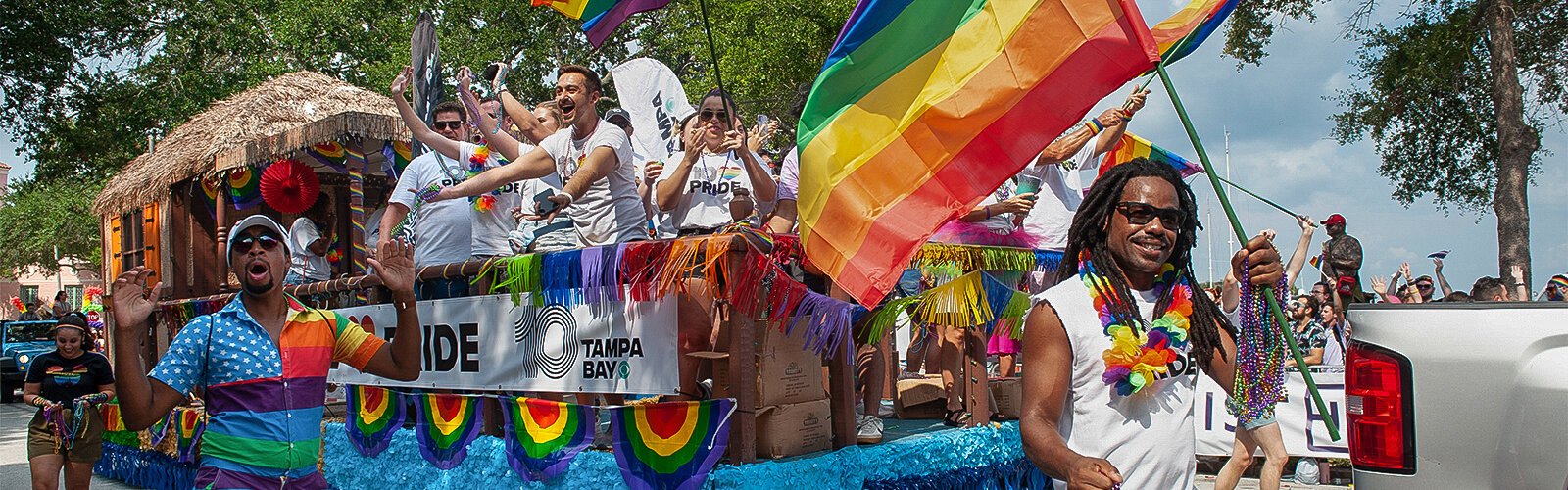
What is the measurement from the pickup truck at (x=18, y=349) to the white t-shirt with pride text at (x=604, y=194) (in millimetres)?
18560

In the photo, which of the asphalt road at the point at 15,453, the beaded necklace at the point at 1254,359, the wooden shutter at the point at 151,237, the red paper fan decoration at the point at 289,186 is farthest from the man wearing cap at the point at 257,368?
the wooden shutter at the point at 151,237

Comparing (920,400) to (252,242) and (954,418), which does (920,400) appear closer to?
(954,418)

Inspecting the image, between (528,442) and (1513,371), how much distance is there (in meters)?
4.40

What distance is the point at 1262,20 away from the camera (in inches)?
618

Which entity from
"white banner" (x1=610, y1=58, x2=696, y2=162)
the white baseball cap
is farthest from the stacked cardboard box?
"white banner" (x1=610, y1=58, x2=696, y2=162)

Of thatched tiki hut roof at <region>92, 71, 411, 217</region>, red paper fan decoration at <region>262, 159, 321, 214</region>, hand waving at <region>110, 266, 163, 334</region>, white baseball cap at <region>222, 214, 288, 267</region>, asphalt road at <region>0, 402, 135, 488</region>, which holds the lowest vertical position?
asphalt road at <region>0, 402, 135, 488</region>

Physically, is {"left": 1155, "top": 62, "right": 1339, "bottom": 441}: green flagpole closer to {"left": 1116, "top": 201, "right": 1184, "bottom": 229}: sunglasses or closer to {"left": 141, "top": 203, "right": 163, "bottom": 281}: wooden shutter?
{"left": 1116, "top": 201, "right": 1184, "bottom": 229}: sunglasses

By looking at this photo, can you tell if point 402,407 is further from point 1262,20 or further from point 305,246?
point 1262,20

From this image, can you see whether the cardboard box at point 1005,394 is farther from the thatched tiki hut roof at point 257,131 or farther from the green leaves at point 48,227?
the green leaves at point 48,227

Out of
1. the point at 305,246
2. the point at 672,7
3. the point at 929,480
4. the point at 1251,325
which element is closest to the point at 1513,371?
the point at 1251,325

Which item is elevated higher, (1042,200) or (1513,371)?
(1042,200)

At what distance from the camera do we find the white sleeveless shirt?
3.26m

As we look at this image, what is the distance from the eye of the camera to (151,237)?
1159 centimetres

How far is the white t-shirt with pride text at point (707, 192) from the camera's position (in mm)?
7059
